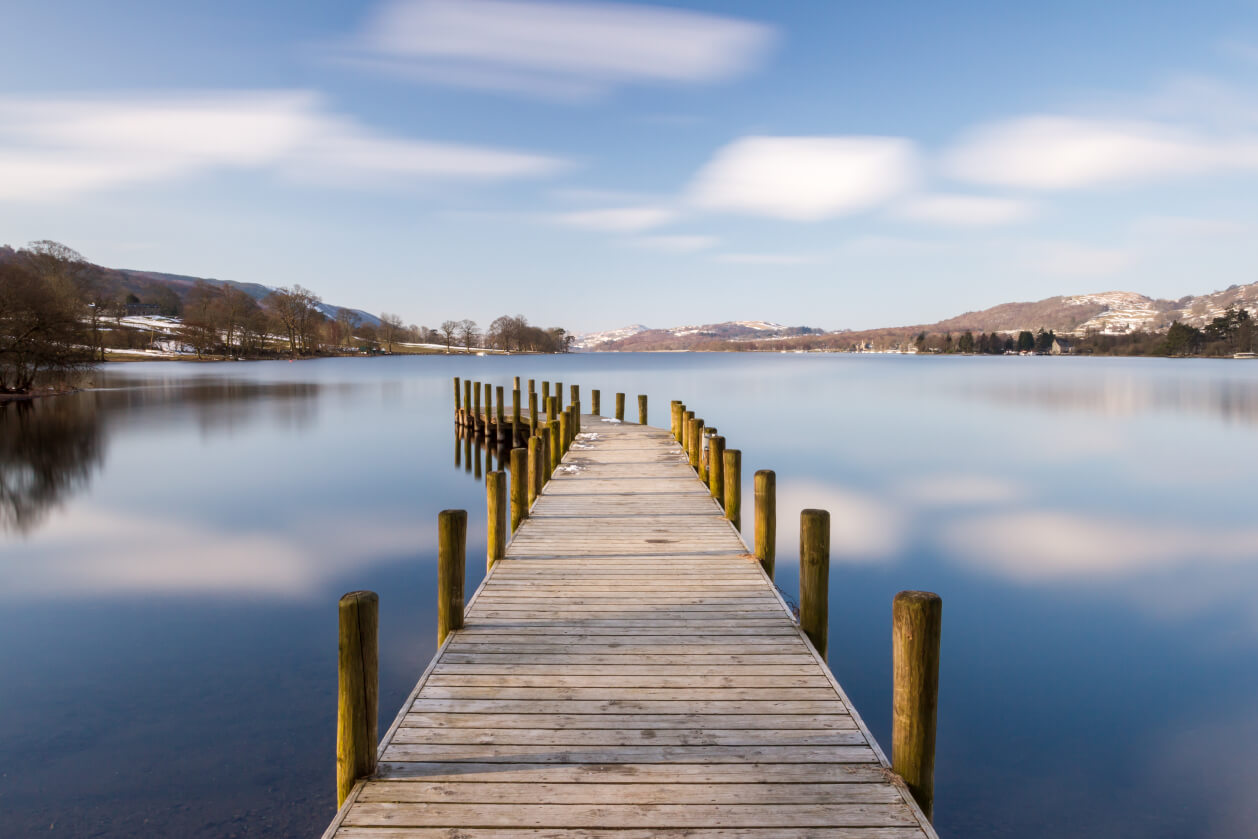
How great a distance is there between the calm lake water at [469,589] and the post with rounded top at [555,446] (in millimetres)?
2210

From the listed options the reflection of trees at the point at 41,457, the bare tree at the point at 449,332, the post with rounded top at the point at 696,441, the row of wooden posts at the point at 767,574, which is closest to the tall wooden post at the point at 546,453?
the row of wooden posts at the point at 767,574

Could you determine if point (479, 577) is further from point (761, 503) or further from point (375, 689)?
point (375, 689)

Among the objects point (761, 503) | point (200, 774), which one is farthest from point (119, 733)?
point (761, 503)

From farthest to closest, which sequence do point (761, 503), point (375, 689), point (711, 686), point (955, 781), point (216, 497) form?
point (216, 497), point (761, 503), point (955, 781), point (711, 686), point (375, 689)

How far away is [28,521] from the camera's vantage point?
53.1ft

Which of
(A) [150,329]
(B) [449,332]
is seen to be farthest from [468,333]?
(A) [150,329]

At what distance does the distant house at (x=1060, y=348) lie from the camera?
563 ft

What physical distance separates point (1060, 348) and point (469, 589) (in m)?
197

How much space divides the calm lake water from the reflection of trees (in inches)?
6.7

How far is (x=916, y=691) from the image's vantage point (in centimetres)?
409

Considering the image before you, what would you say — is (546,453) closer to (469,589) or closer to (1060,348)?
(469,589)

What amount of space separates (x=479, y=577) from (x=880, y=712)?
23.2ft

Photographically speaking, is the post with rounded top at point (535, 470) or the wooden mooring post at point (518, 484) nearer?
the wooden mooring post at point (518, 484)

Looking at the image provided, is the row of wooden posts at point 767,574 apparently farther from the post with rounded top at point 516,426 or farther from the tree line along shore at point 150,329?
the tree line along shore at point 150,329
